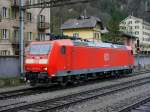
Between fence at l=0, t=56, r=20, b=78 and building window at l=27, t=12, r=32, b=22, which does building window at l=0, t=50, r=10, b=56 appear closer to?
building window at l=27, t=12, r=32, b=22

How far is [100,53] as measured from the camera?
2917 cm

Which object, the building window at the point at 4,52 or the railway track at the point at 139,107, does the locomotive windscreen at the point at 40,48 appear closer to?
the railway track at the point at 139,107

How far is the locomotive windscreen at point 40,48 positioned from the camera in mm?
22816

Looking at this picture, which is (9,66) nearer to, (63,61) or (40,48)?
(40,48)

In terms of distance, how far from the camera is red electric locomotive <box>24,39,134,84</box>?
22.5 meters

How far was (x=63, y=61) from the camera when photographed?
23.2m

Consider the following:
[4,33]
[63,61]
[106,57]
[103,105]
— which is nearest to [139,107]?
[103,105]

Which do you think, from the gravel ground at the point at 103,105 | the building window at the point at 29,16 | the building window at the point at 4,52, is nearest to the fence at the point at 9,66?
the gravel ground at the point at 103,105

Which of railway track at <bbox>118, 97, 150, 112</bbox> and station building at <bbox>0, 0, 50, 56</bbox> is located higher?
station building at <bbox>0, 0, 50, 56</bbox>

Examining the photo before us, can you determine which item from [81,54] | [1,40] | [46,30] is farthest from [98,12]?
[81,54]

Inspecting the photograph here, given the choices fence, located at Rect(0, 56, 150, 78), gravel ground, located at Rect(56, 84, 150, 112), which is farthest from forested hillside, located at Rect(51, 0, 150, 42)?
gravel ground, located at Rect(56, 84, 150, 112)

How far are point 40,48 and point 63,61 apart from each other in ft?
5.25

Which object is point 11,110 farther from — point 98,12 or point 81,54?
point 98,12

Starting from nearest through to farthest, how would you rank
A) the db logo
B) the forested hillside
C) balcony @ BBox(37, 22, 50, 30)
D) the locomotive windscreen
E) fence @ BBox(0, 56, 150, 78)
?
the locomotive windscreen < fence @ BBox(0, 56, 150, 78) < the db logo < balcony @ BBox(37, 22, 50, 30) < the forested hillside
